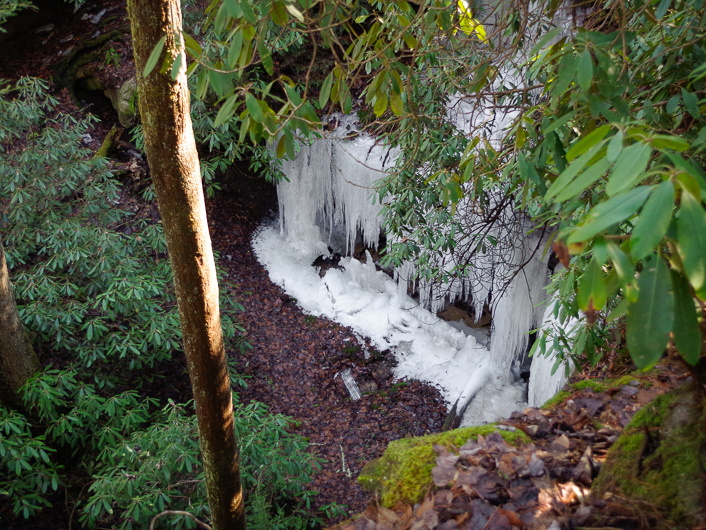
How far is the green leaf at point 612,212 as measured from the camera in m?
0.69

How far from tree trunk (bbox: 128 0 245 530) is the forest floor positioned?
728 millimetres

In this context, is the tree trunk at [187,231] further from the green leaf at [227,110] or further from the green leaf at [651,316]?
the green leaf at [651,316]

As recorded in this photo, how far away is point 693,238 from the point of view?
720 millimetres

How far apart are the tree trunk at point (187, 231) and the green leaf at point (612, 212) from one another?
1292mm

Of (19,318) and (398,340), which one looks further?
(398,340)

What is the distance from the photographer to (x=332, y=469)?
195 inches

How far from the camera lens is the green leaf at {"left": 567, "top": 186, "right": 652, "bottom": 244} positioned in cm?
69

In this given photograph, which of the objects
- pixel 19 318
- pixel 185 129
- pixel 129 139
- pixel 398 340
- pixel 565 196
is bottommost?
pixel 398 340

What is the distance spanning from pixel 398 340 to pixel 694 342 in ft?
19.8

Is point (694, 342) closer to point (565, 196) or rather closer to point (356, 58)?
point (565, 196)

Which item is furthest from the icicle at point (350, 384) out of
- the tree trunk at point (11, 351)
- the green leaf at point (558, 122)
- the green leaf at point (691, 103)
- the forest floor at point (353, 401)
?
the green leaf at point (691, 103)

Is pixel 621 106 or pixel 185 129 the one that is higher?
pixel 621 106

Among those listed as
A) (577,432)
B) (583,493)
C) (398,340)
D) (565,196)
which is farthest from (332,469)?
(565,196)

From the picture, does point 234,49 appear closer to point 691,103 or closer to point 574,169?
point 574,169
